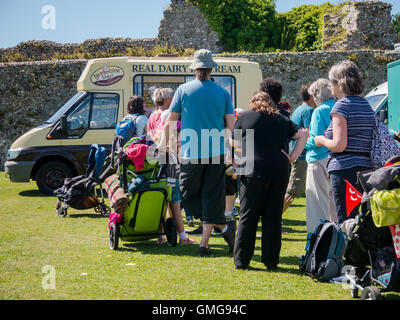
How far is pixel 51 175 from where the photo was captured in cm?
1207

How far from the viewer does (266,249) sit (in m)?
5.36

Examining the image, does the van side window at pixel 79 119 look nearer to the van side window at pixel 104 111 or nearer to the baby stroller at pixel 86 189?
the van side window at pixel 104 111

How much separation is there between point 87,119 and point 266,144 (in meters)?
7.47

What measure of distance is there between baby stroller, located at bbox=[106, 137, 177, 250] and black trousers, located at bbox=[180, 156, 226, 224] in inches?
25.7

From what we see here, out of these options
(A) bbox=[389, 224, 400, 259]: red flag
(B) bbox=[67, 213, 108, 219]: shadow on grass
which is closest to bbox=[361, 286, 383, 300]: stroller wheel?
(A) bbox=[389, 224, 400, 259]: red flag

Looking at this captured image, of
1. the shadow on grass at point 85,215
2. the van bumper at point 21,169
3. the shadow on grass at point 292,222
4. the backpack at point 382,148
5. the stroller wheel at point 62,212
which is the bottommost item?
the shadow on grass at point 85,215

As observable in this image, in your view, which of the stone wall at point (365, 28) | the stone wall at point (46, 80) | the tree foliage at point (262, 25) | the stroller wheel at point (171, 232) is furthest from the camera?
the tree foliage at point (262, 25)

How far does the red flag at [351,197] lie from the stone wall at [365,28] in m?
20.6

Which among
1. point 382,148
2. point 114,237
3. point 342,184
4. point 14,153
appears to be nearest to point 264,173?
point 342,184

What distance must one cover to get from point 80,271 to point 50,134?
708 cm

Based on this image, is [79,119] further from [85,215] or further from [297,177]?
[297,177]

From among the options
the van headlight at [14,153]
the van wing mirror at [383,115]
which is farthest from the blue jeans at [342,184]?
the van headlight at [14,153]

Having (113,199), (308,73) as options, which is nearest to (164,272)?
(113,199)

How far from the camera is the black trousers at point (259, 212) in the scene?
5219 mm
